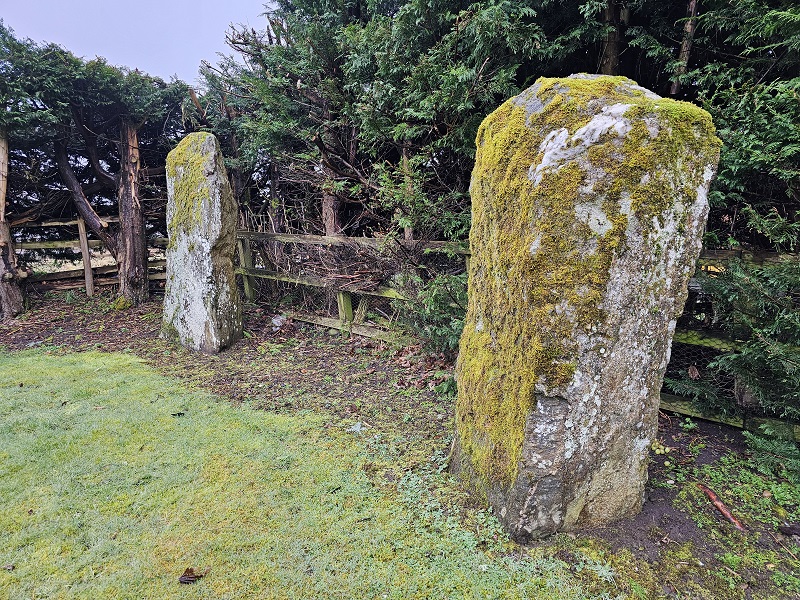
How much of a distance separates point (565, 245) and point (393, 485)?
1848 millimetres

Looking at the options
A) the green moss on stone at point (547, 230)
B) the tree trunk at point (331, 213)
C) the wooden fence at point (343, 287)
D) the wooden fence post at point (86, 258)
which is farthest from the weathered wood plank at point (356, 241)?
the wooden fence post at point (86, 258)

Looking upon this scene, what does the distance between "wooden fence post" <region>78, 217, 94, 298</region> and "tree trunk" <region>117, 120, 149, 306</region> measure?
2.70ft

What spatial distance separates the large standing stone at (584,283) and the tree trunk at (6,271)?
333 inches

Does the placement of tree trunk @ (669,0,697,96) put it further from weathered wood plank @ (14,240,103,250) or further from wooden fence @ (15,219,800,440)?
weathered wood plank @ (14,240,103,250)

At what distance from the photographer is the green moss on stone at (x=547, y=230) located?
1932 mm

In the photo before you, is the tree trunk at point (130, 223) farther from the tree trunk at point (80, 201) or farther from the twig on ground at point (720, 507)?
the twig on ground at point (720, 507)

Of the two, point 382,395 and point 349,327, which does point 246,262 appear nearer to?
point 349,327

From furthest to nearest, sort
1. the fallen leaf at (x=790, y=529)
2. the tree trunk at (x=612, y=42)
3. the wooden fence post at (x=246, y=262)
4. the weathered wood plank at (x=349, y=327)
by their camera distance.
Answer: the wooden fence post at (x=246, y=262) < the weathered wood plank at (x=349, y=327) < the tree trunk at (x=612, y=42) < the fallen leaf at (x=790, y=529)

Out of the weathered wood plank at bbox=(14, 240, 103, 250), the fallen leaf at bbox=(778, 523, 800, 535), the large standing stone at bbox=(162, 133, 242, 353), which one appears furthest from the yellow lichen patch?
the fallen leaf at bbox=(778, 523, 800, 535)

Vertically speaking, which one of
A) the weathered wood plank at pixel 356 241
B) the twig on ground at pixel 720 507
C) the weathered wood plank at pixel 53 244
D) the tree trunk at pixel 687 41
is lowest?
the twig on ground at pixel 720 507

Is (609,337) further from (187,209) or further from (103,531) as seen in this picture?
(187,209)

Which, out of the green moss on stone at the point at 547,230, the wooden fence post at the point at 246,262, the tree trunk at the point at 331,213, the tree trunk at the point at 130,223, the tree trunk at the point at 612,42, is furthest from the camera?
the tree trunk at the point at 130,223

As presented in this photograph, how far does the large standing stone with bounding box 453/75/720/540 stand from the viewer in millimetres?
1943

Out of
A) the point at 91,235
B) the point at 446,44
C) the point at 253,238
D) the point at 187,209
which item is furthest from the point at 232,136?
the point at 446,44
